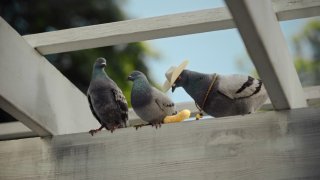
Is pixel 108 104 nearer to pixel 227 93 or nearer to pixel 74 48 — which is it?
pixel 74 48

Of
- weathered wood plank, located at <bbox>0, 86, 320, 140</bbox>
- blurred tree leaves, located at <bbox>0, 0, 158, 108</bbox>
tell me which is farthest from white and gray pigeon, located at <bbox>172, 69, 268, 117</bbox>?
blurred tree leaves, located at <bbox>0, 0, 158, 108</bbox>

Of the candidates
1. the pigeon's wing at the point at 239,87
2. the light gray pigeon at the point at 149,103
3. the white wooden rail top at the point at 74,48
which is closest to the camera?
the white wooden rail top at the point at 74,48

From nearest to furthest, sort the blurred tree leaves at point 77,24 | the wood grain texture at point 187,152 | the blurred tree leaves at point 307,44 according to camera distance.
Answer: the wood grain texture at point 187,152 < the blurred tree leaves at point 77,24 < the blurred tree leaves at point 307,44

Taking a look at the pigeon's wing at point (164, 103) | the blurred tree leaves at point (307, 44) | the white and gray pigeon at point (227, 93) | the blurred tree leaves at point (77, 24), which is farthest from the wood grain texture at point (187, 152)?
the blurred tree leaves at point (307, 44)

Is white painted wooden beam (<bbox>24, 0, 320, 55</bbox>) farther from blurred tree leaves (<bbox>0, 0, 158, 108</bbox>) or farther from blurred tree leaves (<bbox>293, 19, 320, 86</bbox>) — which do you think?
blurred tree leaves (<bbox>293, 19, 320, 86</bbox>)

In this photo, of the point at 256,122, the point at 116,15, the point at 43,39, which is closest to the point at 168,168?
the point at 256,122

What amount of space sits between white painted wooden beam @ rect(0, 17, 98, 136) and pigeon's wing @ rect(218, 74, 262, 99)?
765mm

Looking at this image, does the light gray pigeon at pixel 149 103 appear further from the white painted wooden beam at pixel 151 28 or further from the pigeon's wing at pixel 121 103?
the white painted wooden beam at pixel 151 28

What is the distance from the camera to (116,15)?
23.1ft

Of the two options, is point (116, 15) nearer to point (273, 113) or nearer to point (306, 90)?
point (306, 90)

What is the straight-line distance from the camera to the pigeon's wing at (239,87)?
7.93 feet

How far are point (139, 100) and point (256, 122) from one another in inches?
27.4

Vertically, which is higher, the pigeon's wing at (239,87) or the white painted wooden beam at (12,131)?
the pigeon's wing at (239,87)

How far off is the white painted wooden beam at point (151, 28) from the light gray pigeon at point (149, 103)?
363mm
